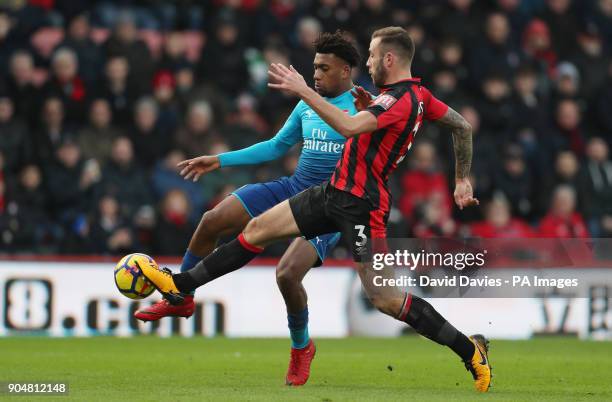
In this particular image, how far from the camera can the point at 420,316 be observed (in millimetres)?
8523

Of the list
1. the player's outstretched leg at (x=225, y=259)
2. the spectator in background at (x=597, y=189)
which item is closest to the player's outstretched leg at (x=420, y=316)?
the player's outstretched leg at (x=225, y=259)

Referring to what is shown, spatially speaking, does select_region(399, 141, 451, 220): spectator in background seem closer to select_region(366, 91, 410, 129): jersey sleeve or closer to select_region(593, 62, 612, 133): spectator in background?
select_region(593, 62, 612, 133): spectator in background

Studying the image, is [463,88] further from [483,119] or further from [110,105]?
[110,105]

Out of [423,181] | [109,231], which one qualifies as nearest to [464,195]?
[109,231]

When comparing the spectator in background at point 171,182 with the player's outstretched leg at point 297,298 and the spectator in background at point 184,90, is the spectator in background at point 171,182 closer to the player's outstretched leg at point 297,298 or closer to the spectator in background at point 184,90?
the spectator in background at point 184,90

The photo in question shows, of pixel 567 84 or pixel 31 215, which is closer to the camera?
pixel 31 215

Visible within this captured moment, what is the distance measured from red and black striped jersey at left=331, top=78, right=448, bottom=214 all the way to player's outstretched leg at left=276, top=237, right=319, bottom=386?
0.85 metres

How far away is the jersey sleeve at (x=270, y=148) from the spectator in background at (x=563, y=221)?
734 cm

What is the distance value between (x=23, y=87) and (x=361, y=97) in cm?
814

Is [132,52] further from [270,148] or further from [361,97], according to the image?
[361,97]

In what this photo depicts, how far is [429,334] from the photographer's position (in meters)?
8.57

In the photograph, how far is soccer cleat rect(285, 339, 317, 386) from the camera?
934 centimetres

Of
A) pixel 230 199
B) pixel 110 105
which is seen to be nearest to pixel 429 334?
pixel 230 199

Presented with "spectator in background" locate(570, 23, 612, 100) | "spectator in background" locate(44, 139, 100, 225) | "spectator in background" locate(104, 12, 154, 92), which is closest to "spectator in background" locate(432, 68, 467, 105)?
"spectator in background" locate(570, 23, 612, 100)
